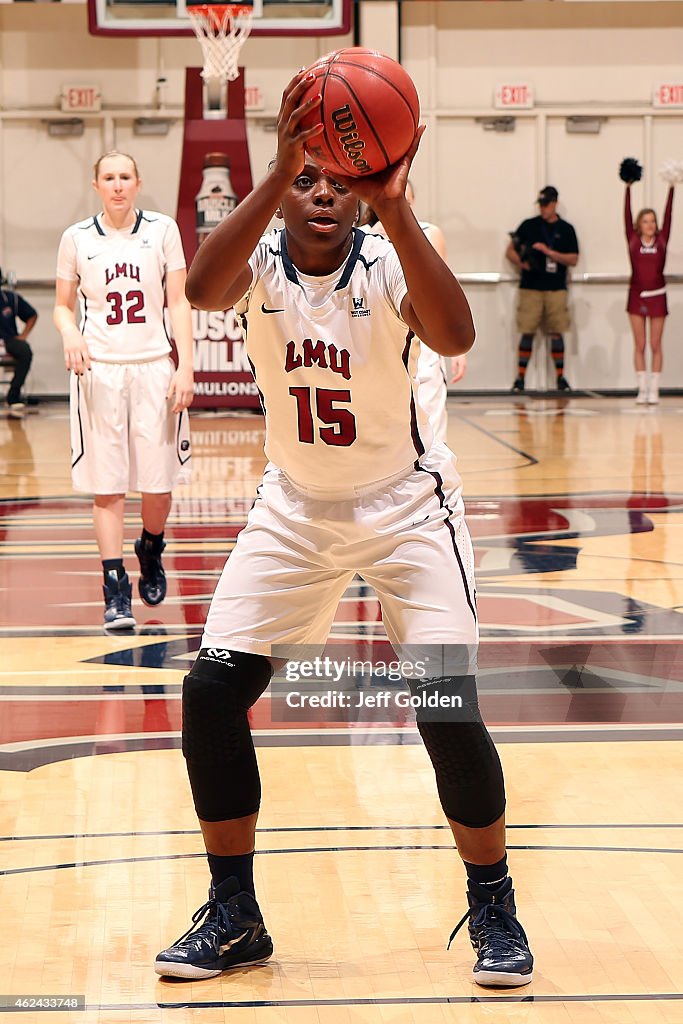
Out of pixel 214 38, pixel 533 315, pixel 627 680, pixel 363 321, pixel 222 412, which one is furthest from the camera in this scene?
pixel 533 315

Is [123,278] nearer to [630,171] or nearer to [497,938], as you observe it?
[497,938]

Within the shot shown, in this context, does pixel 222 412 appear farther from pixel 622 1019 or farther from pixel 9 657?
pixel 622 1019

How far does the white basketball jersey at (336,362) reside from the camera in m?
2.89

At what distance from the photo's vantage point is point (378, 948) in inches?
117

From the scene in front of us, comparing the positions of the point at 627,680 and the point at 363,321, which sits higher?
the point at 363,321

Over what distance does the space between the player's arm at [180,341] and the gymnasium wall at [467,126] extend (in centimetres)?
1121

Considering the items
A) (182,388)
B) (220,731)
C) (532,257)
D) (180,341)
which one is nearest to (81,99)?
(532,257)

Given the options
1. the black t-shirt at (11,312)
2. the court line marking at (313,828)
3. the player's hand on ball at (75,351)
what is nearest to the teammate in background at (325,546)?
the court line marking at (313,828)

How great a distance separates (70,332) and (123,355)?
35cm

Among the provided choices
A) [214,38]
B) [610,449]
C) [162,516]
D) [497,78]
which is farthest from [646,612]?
[497,78]

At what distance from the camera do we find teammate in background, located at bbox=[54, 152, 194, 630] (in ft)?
19.4

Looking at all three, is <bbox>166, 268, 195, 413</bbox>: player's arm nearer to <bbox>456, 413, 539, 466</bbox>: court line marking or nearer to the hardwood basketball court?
the hardwood basketball court

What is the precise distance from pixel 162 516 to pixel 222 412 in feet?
30.3

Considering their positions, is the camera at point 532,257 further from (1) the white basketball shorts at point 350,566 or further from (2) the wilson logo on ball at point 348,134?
(2) the wilson logo on ball at point 348,134
